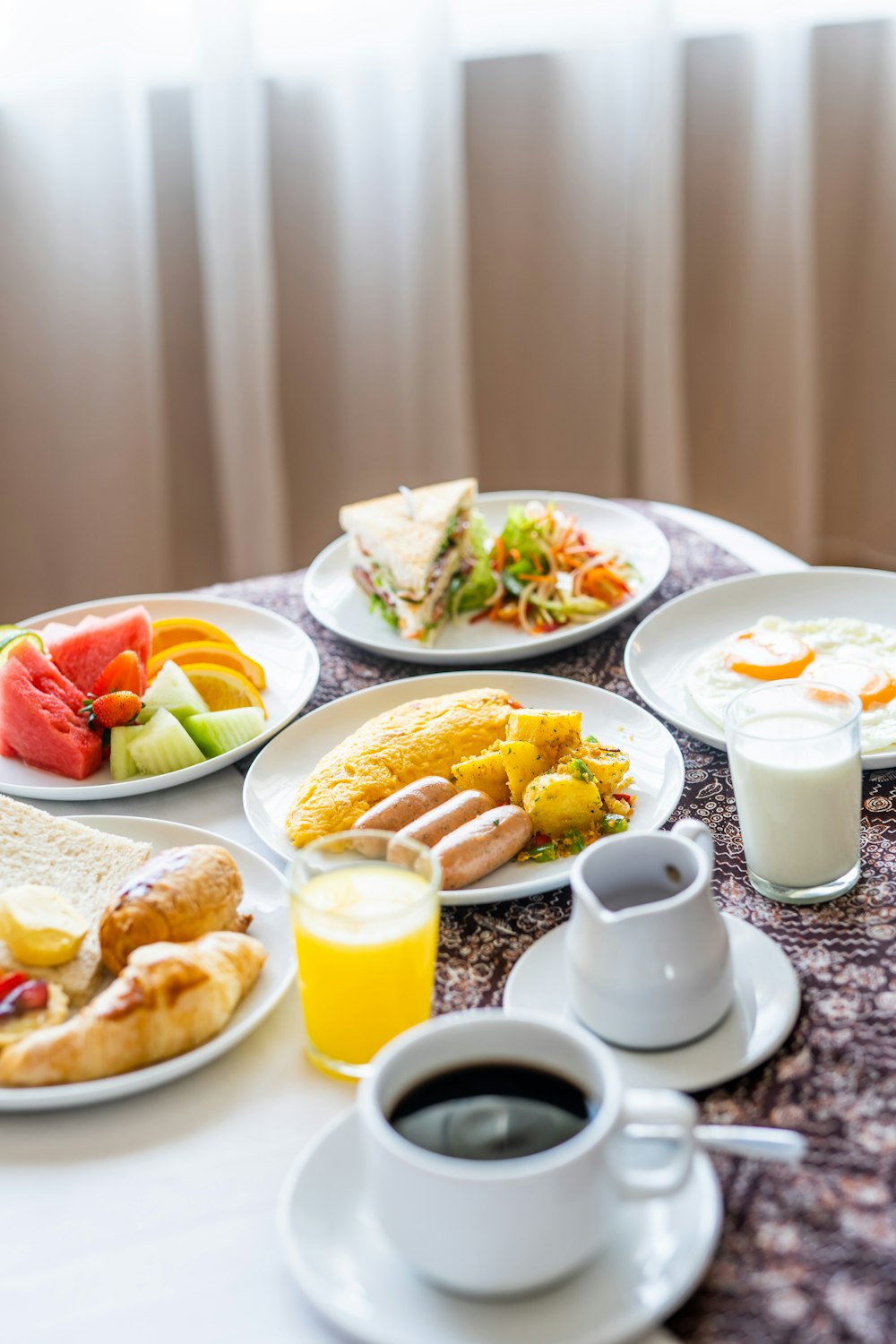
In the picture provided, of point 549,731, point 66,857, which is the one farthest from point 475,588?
point 66,857

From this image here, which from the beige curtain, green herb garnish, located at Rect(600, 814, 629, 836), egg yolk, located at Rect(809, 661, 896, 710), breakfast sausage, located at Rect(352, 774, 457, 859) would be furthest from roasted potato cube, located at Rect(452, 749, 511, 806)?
the beige curtain

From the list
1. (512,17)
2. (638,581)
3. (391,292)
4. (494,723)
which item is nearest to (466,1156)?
(494,723)

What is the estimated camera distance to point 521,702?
194 cm

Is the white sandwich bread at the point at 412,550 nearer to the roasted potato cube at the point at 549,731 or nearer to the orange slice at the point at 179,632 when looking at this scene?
the orange slice at the point at 179,632

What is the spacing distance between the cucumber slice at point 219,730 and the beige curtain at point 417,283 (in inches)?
91.2

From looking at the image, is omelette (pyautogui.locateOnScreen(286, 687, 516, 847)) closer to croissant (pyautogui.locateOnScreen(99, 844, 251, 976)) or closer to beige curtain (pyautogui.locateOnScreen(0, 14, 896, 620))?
croissant (pyautogui.locateOnScreen(99, 844, 251, 976))

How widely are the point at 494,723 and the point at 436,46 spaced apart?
2.80m

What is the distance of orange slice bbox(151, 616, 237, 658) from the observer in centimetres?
214

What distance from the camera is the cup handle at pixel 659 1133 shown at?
0.93 m

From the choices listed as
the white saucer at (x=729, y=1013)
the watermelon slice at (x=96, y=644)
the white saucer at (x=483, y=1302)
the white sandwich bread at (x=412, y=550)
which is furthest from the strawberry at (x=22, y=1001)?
the white sandwich bread at (x=412, y=550)

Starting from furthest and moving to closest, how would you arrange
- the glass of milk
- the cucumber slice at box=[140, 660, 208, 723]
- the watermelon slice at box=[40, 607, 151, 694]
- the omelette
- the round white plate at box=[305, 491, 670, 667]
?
the round white plate at box=[305, 491, 670, 667], the watermelon slice at box=[40, 607, 151, 694], the cucumber slice at box=[140, 660, 208, 723], the omelette, the glass of milk

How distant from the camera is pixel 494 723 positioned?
5.87ft

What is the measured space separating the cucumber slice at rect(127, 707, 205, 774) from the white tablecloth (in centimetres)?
58

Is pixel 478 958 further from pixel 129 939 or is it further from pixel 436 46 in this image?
pixel 436 46
